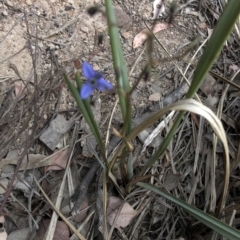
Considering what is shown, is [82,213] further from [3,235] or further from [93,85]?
[93,85]

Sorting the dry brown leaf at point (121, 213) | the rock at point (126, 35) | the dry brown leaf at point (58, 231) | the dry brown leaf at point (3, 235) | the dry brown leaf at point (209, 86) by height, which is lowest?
the dry brown leaf at point (3, 235)

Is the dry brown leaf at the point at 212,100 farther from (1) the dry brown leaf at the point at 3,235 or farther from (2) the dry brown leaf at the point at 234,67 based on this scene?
(1) the dry brown leaf at the point at 3,235

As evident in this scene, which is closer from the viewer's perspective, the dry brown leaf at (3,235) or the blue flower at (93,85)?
the blue flower at (93,85)

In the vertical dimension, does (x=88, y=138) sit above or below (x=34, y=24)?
below

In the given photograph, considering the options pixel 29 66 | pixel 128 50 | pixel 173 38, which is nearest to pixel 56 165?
pixel 29 66

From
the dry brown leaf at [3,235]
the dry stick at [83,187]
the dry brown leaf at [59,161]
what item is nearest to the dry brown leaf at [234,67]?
the dry stick at [83,187]

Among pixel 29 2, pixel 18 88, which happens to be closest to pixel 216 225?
pixel 18 88

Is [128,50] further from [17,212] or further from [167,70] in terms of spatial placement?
[17,212]

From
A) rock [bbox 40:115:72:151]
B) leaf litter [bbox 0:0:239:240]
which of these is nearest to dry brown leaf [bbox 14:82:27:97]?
leaf litter [bbox 0:0:239:240]
